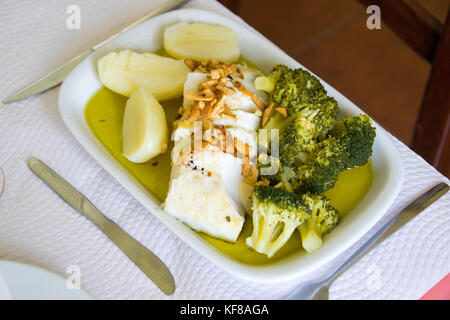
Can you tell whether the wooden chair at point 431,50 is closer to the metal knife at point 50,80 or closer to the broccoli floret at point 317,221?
the broccoli floret at point 317,221

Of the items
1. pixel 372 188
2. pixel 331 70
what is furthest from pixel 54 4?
pixel 331 70

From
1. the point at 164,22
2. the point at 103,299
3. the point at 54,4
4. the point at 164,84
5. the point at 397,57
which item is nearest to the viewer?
the point at 103,299

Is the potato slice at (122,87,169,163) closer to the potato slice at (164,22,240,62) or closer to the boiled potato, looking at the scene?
the boiled potato

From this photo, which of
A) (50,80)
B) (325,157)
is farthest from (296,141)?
(50,80)

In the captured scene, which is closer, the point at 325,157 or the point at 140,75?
the point at 325,157

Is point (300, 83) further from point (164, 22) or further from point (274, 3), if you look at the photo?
point (274, 3)

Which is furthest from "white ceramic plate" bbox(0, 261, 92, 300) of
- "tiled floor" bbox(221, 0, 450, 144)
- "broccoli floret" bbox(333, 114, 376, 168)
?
"tiled floor" bbox(221, 0, 450, 144)

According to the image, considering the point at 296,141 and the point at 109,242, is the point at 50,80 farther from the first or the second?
the point at 296,141

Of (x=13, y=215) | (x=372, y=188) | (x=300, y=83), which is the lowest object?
(x=13, y=215)
